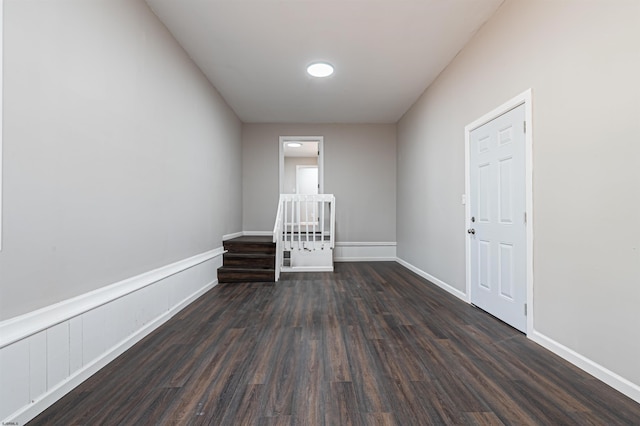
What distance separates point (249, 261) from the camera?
4402 millimetres

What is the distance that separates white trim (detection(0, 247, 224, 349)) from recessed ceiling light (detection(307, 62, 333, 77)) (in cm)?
297

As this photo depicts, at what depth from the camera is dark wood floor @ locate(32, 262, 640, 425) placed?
140 centimetres

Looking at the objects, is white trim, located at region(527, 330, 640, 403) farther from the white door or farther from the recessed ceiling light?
the recessed ceiling light

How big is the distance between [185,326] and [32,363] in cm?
119

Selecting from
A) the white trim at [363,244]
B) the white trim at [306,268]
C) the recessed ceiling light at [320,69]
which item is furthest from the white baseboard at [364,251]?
the recessed ceiling light at [320,69]

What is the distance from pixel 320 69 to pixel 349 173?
2750mm

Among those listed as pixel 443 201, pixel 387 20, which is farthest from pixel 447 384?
pixel 387 20

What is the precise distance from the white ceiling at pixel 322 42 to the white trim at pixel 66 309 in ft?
8.05

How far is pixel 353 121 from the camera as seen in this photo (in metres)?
5.97

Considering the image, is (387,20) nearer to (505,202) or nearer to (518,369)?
(505,202)

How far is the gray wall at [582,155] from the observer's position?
1.58 m

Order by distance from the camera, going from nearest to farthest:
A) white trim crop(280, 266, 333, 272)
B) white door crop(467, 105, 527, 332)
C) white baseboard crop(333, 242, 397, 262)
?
1. white door crop(467, 105, 527, 332)
2. white trim crop(280, 266, 333, 272)
3. white baseboard crop(333, 242, 397, 262)

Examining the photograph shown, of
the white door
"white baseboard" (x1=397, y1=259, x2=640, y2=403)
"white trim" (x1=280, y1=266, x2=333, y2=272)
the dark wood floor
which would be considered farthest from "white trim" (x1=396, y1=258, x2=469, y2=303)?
"white trim" (x1=280, y1=266, x2=333, y2=272)

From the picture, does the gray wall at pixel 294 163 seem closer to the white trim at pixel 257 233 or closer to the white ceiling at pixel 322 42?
the white trim at pixel 257 233
